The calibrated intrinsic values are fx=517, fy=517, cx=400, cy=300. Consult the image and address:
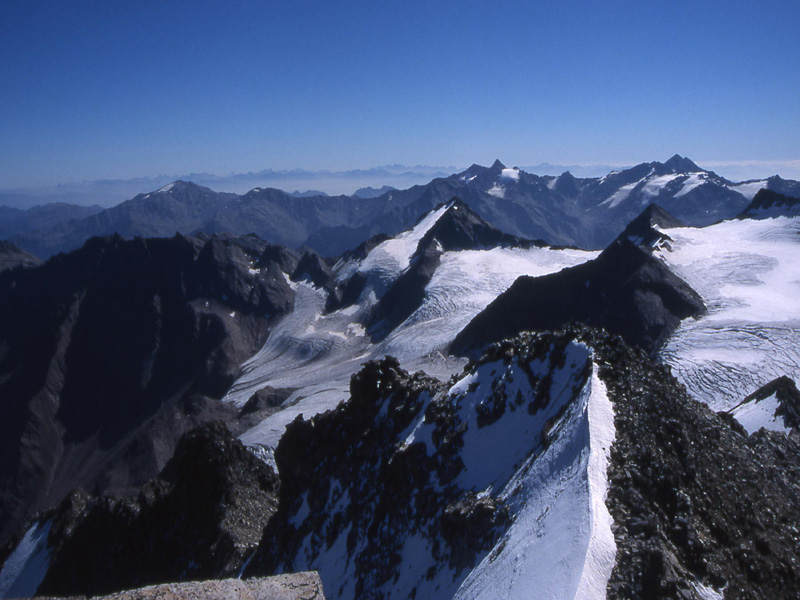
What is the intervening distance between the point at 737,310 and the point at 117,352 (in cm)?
13740

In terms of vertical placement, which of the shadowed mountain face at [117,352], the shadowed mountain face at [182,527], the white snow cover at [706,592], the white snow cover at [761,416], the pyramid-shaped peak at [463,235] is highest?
the white snow cover at [706,592]

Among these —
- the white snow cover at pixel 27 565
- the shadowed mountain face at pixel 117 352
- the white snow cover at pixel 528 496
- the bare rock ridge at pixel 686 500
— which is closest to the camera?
the bare rock ridge at pixel 686 500

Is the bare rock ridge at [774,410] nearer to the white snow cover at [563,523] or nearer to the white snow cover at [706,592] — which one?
the white snow cover at [563,523]

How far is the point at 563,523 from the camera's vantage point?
49.5 ft

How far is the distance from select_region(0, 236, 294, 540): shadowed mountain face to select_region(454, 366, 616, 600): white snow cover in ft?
250

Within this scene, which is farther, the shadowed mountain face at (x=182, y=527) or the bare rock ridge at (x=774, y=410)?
the bare rock ridge at (x=774, y=410)

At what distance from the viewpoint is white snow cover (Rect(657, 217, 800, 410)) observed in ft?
184

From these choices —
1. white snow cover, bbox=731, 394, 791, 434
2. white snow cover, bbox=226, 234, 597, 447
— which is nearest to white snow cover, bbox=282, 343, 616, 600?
white snow cover, bbox=731, 394, 791, 434

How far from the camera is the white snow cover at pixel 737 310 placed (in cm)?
5609

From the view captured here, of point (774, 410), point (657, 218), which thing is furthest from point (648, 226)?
point (774, 410)

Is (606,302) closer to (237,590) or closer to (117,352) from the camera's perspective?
(237,590)

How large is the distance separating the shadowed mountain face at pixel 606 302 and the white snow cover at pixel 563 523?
5571 cm

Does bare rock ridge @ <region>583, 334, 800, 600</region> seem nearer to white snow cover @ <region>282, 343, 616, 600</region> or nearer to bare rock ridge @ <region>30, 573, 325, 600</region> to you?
white snow cover @ <region>282, 343, 616, 600</region>

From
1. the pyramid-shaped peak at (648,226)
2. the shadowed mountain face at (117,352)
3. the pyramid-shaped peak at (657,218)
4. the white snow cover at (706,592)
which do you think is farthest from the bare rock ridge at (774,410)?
the pyramid-shaped peak at (657,218)
